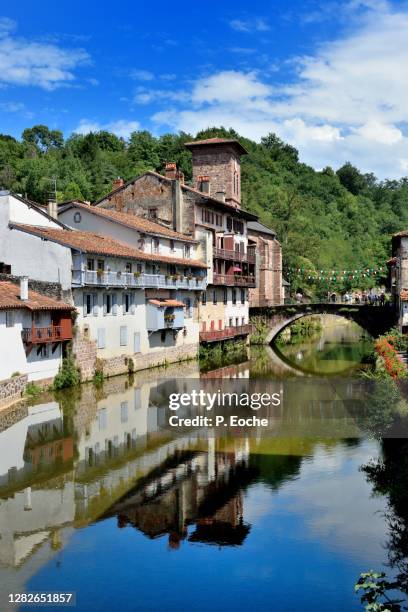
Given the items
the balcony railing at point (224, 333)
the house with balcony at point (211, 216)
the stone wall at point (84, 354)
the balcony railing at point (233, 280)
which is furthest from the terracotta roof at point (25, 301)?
the balcony railing at point (233, 280)

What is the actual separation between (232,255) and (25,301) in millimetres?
29737

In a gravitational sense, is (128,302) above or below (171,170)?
below

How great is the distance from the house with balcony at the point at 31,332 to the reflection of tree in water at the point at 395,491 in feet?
57.9

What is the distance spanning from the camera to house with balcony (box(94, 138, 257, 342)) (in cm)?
5441

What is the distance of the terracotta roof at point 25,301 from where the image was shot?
32.3m

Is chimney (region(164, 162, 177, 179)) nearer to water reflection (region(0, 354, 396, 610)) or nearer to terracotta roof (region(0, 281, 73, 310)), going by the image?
terracotta roof (region(0, 281, 73, 310))

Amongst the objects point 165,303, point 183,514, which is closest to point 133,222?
point 165,303

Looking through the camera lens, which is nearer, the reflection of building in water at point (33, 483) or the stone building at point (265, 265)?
the reflection of building in water at point (33, 483)

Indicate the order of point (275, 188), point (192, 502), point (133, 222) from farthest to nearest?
1. point (275, 188)
2. point (133, 222)
3. point (192, 502)

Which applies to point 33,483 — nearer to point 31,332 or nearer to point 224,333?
point 31,332

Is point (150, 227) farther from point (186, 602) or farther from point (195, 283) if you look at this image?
point (186, 602)

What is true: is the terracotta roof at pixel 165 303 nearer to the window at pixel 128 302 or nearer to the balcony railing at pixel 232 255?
the window at pixel 128 302

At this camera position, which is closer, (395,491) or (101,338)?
(395,491)

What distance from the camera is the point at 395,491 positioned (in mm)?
19547
